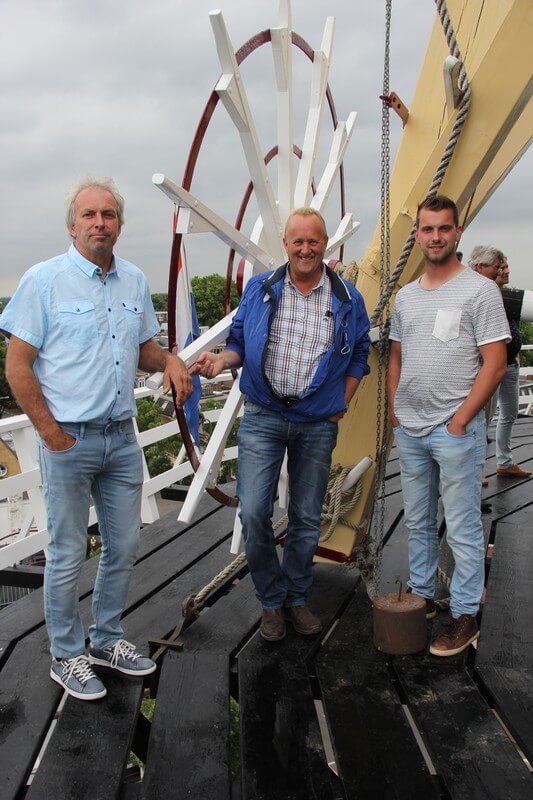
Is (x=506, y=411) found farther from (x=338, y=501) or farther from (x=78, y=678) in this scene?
(x=78, y=678)

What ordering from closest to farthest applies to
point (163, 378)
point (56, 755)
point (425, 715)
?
point (56, 755)
point (425, 715)
point (163, 378)

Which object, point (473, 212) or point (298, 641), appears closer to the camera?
point (298, 641)

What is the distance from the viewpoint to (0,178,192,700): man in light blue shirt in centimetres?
213

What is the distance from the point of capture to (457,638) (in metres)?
2.49

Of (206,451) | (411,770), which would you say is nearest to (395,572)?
(206,451)

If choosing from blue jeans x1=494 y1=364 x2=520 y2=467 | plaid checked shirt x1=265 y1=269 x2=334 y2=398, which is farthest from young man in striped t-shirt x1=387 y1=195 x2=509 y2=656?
blue jeans x1=494 y1=364 x2=520 y2=467

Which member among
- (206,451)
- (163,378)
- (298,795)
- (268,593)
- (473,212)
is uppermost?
(473,212)

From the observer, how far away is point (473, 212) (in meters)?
2.96

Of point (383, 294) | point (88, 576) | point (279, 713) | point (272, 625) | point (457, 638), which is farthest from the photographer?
point (88, 576)

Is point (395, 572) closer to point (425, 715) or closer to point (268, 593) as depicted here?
point (268, 593)

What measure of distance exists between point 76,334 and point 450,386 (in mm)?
1358

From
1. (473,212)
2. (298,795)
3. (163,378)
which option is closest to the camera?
(298,795)

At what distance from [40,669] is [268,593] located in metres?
0.90

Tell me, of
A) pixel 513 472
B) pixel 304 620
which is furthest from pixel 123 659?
pixel 513 472
